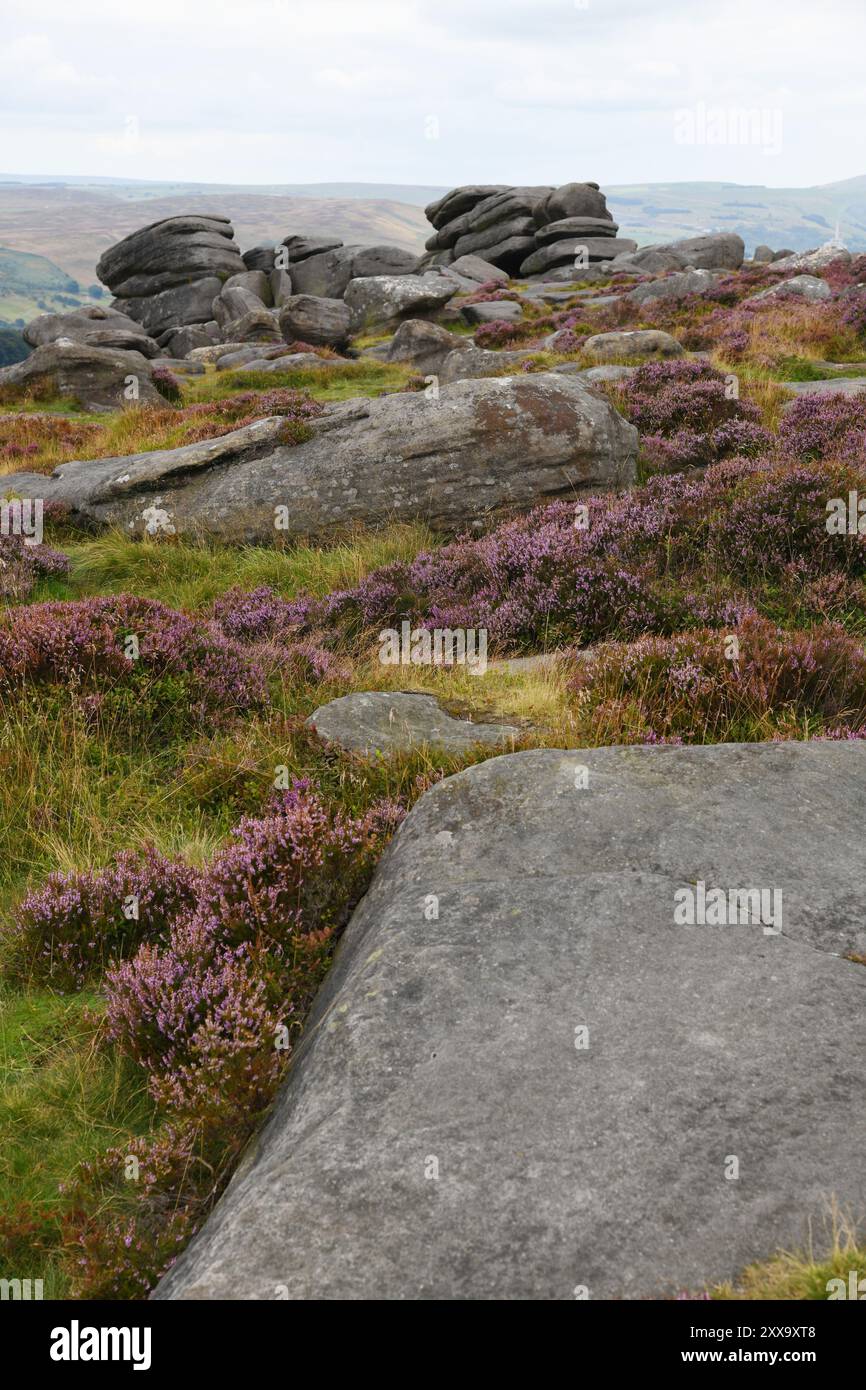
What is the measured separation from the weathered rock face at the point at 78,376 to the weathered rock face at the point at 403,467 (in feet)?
56.9

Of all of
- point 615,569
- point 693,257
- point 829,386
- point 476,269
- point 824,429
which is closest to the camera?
point 615,569

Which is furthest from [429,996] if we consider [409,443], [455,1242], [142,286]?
[142,286]

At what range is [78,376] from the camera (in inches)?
1125

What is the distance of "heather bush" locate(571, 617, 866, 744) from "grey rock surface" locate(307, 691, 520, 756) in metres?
0.75

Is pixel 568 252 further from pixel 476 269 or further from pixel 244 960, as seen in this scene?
pixel 244 960

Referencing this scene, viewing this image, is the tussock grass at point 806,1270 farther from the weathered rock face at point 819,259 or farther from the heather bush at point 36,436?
the weathered rock face at point 819,259

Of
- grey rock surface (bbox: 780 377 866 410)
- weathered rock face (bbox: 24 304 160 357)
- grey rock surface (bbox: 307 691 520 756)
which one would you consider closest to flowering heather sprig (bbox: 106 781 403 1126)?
grey rock surface (bbox: 307 691 520 756)

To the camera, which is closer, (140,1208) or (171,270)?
(140,1208)

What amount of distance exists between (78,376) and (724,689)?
1098 inches

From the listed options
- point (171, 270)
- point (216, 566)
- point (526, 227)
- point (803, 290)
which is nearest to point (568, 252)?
point (526, 227)

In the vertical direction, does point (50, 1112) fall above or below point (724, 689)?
below

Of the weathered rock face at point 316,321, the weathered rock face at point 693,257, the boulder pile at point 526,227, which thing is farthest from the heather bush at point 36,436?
the boulder pile at point 526,227
